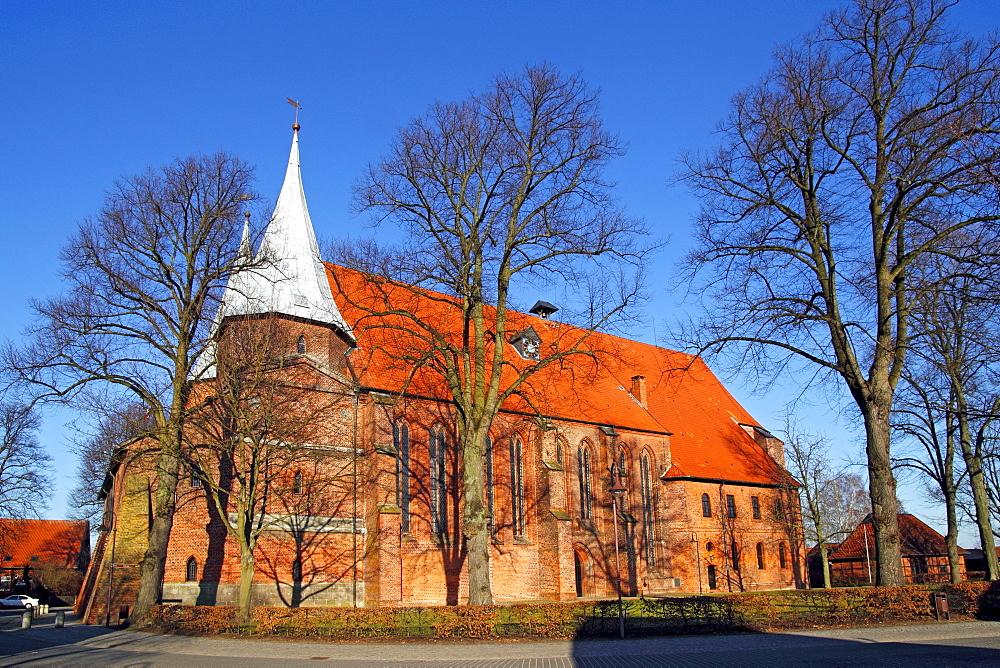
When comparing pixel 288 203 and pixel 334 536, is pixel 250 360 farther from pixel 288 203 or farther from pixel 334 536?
pixel 288 203

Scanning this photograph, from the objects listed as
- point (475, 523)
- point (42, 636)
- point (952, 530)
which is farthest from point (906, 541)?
point (42, 636)

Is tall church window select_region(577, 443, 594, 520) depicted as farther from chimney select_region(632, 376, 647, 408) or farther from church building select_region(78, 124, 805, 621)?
chimney select_region(632, 376, 647, 408)

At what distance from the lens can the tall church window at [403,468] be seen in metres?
27.0

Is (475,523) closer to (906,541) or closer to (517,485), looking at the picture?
(517,485)

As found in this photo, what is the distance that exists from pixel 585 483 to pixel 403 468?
9.59 m

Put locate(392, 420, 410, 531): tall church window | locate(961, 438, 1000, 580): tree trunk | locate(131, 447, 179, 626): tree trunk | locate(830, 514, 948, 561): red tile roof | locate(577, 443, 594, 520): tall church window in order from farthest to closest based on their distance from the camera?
locate(830, 514, 948, 561): red tile roof, locate(577, 443, 594, 520): tall church window, locate(961, 438, 1000, 580): tree trunk, locate(392, 420, 410, 531): tall church window, locate(131, 447, 179, 626): tree trunk

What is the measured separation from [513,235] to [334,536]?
11060mm

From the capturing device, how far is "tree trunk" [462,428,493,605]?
20.7 m

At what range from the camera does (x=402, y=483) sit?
1080 inches

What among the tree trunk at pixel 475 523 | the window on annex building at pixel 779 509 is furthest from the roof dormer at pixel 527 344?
the window on annex building at pixel 779 509

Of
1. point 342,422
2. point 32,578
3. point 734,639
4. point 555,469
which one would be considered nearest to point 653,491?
point 555,469

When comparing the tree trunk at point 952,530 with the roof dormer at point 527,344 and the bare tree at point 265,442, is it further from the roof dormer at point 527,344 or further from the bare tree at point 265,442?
the bare tree at point 265,442

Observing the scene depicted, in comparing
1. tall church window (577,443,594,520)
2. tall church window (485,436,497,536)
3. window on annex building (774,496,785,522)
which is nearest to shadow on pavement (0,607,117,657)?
tall church window (485,436,497,536)

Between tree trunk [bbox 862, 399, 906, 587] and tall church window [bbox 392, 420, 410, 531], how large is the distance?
14425mm
